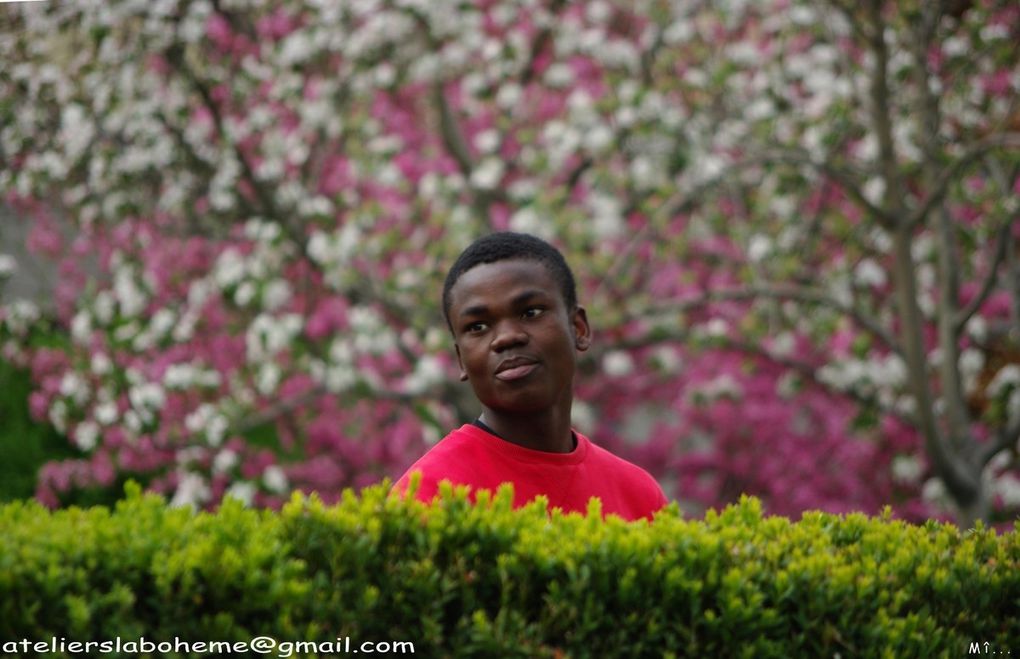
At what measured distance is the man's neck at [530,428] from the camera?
2939mm

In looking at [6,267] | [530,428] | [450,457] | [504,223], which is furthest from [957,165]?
[6,267]

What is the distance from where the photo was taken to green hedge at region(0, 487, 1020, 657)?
6.82ft

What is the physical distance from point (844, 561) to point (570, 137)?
15.2ft

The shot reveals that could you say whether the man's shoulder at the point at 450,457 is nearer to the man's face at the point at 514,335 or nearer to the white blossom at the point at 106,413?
the man's face at the point at 514,335

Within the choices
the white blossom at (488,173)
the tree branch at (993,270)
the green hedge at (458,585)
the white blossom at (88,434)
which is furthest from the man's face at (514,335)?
the white blossom at (88,434)

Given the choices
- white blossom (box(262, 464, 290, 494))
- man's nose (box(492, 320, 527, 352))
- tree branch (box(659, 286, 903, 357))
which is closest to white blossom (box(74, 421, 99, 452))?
white blossom (box(262, 464, 290, 494))

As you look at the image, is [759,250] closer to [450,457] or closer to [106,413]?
[106,413]

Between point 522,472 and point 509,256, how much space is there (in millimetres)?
512

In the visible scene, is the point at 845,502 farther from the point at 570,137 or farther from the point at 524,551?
the point at 524,551

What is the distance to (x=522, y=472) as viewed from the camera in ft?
9.55

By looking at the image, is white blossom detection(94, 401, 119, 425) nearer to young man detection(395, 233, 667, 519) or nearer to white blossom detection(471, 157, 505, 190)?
white blossom detection(471, 157, 505, 190)

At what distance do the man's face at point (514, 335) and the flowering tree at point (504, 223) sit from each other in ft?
10.3

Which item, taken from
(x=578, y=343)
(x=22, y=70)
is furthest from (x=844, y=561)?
(x=22, y=70)

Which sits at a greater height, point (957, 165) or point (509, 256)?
point (957, 165)
